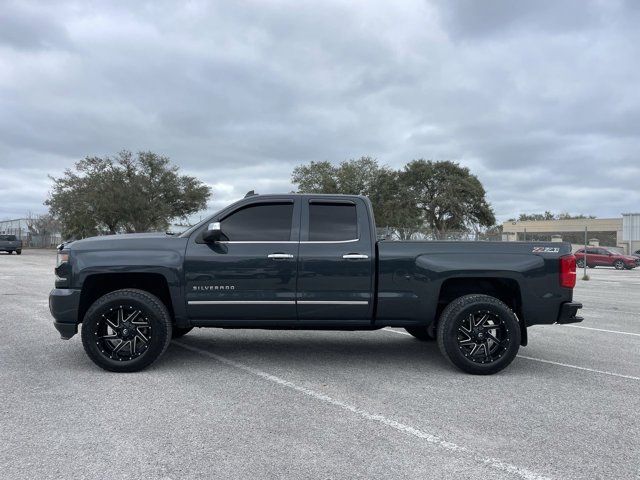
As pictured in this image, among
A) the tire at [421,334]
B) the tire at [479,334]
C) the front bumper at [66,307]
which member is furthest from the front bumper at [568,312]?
Result: the front bumper at [66,307]

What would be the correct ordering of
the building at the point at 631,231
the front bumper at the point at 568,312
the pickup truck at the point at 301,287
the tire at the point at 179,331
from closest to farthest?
1. the pickup truck at the point at 301,287
2. the front bumper at the point at 568,312
3. the tire at the point at 179,331
4. the building at the point at 631,231

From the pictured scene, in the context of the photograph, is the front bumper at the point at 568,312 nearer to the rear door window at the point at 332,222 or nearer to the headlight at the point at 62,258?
the rear door window at the point at 332,222

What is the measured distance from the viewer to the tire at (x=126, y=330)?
5512 mm

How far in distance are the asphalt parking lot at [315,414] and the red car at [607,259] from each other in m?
29.1

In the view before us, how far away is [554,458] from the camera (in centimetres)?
357

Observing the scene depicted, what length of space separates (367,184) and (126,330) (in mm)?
52460

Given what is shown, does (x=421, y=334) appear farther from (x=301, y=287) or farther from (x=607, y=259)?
(x=607, y=259)

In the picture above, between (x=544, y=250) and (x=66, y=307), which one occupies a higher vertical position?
(x=544, y=250)

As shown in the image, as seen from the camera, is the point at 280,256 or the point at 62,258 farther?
the point at 62,258

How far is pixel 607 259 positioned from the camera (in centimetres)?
3322

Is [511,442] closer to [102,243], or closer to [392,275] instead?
[392,275]

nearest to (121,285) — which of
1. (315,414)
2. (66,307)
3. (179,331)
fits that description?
(66,307)

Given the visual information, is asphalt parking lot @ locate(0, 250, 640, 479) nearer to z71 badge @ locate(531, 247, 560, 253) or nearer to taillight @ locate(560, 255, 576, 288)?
taillight @ locate(560, 255, 576, 288)

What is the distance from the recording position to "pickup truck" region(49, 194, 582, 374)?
5.59 meters
